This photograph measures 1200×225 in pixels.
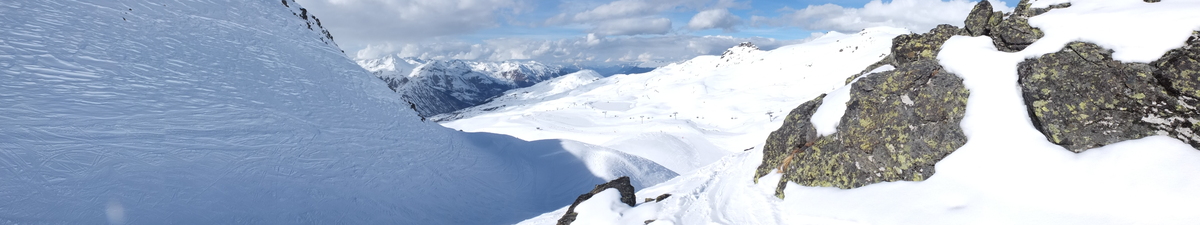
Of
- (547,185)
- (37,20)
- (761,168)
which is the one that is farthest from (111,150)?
(761,168)

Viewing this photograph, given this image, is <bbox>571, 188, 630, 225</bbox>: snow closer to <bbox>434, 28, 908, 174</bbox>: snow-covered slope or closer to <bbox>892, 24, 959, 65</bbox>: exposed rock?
<bbox>892, 24, 959, 65</bbox>: exposed rock

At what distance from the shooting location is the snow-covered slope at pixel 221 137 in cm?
1541

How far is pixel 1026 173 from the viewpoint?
7215mm

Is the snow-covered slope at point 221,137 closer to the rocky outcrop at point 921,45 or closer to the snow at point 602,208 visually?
the snow at point 602,208

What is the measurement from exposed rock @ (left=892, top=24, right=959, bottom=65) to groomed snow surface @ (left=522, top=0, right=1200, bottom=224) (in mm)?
545

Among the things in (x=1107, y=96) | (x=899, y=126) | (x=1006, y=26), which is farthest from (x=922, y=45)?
(x=1107, y=96)

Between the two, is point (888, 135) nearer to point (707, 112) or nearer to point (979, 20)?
point (979, 20)

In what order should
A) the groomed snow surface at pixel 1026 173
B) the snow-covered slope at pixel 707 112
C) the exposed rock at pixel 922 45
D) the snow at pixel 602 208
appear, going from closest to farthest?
1. the groomed snow surface at pixel 1026 173
2. the exposed rock at pixel 922 45
3. the snow at pixel 602 208
4. the snow-covered slope at pixel 707 112

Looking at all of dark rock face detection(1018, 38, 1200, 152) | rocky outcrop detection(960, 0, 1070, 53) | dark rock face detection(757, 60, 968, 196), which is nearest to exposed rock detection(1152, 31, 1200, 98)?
dark rock face detection(1018, 38, 1200, 152)

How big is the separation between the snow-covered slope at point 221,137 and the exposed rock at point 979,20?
823 inches

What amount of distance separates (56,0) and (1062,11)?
36991mm

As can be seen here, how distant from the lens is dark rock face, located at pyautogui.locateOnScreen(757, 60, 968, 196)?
8.86 metres

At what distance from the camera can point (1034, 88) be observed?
27.6ft

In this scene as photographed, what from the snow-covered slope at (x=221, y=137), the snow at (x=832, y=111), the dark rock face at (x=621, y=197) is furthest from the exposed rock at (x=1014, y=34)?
the snow-covered slope at (x=221, y=137)
